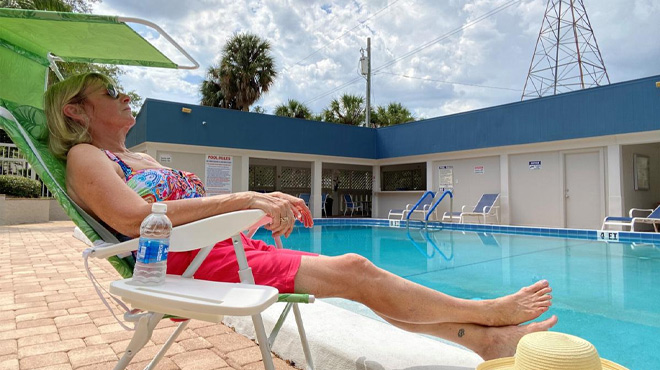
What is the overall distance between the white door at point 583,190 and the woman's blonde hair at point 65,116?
1064cm

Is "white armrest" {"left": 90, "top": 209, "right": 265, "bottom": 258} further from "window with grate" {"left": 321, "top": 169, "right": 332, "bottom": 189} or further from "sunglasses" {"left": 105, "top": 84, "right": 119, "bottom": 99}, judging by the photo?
"window with grate" {"left": 321, "top": 169, "right": 332, "bottom": 189}

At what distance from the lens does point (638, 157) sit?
9930 millimetres

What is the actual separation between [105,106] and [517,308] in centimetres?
174

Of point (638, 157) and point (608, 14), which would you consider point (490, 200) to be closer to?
point (638, 157)

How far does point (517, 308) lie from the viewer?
4.52 ft

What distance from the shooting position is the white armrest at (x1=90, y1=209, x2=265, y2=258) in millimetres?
1045

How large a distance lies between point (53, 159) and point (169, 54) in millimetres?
932

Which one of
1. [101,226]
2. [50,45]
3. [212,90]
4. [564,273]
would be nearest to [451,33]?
[212,90]

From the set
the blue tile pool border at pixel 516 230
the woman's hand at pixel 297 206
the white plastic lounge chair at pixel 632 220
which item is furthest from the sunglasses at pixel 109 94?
the white plastic lounge chair at pixel 632 220

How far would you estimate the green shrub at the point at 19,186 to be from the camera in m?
10.6

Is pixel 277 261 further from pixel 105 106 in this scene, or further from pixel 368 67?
pixel 368 67

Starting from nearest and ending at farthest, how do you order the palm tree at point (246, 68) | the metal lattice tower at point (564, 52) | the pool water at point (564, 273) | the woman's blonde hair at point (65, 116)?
the woman's blonde hair at point (65, 116), the pool water at point (564, 273), the metal lattice tower at point (564, 52), the palm tree at point (246, 68)

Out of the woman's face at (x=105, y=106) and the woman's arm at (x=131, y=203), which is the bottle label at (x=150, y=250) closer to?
the woman's arm at (x=131, y=203)

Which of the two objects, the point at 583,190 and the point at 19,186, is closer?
the point at 583,190
